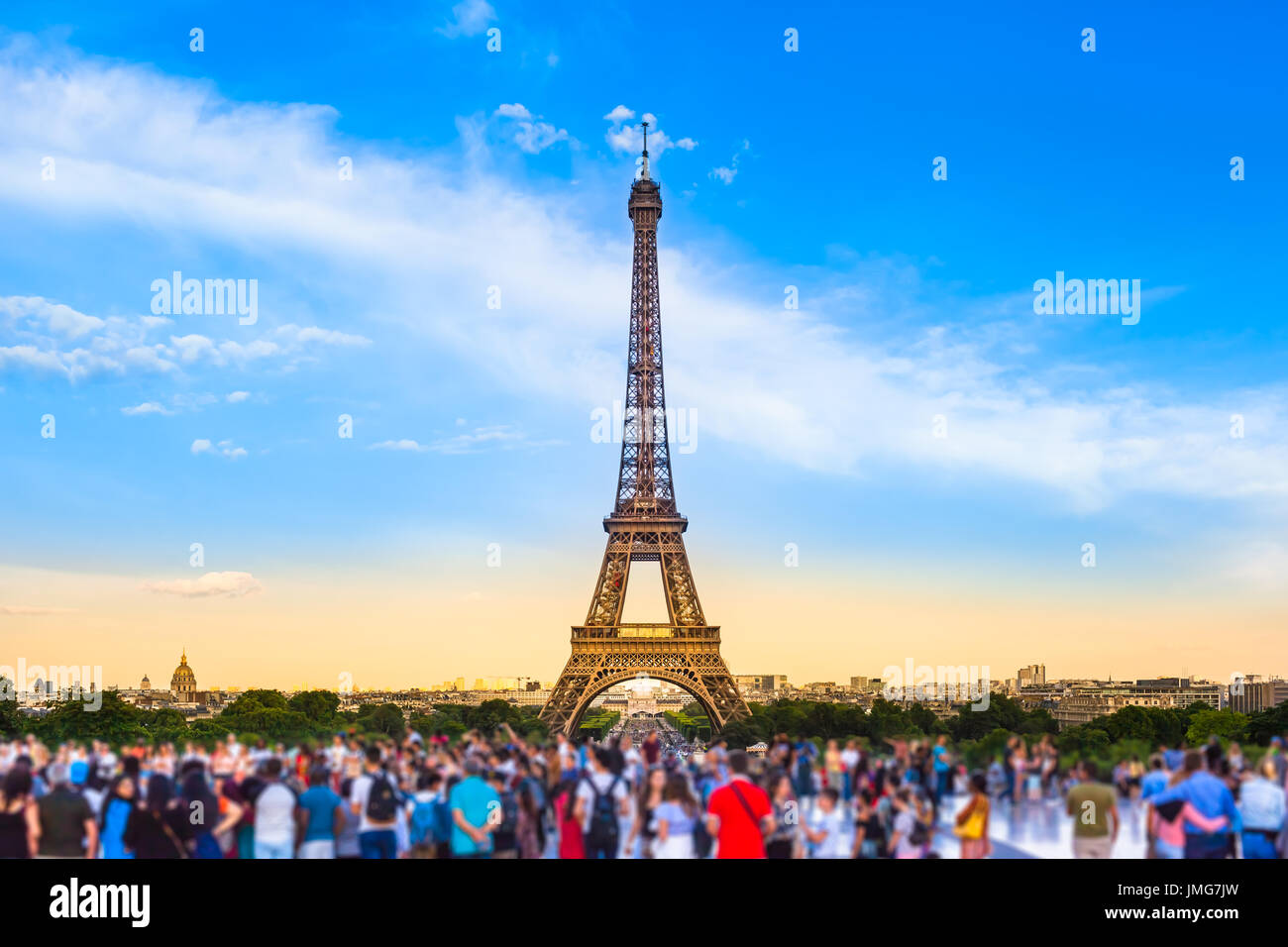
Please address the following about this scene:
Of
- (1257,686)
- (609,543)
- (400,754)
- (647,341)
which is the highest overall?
(647,341)

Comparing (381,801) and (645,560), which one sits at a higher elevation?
(645,560)

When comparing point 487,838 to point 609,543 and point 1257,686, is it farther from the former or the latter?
point 1257,686

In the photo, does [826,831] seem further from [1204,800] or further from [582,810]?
[1204,800]

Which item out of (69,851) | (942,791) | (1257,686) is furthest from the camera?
(1257,686)

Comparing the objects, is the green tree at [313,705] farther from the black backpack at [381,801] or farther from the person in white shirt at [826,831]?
the person in white shirt at [826,831]

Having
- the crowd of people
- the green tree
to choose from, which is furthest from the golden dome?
the crowd of people

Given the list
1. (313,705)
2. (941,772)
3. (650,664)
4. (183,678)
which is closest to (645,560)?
(650,664)
